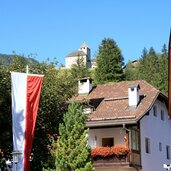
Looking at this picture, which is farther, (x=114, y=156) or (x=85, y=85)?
(x=85, y=85)

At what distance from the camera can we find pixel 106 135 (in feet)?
117

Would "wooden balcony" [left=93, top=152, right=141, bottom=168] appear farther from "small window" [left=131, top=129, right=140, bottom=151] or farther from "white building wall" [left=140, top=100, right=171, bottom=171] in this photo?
"white building wall" [left=140, top=100, right=171, bottom=171]

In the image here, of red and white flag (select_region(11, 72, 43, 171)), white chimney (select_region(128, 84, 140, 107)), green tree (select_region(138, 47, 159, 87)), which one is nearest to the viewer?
red and white flag (select_region(11, 72, 43, 171))

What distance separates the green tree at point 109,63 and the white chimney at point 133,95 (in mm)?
46943

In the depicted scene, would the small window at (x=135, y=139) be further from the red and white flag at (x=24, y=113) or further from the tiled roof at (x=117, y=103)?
the red and white flag at (x=24, y=113)

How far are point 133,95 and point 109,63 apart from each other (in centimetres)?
5178

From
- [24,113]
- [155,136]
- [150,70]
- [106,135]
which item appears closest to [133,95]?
[106,135]

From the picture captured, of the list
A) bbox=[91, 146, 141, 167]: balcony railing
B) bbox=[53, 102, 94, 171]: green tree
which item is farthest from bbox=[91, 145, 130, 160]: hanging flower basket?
bbox=[53, 102, 94, 171]: green tree

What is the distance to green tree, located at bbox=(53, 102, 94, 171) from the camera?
990 inches

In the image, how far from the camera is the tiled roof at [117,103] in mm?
34594

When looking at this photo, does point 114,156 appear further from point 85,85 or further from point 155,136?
point 85,85

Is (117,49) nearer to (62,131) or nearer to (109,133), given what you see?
(109,133)

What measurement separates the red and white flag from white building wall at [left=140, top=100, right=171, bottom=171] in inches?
609

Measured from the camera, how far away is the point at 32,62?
27688 mm
